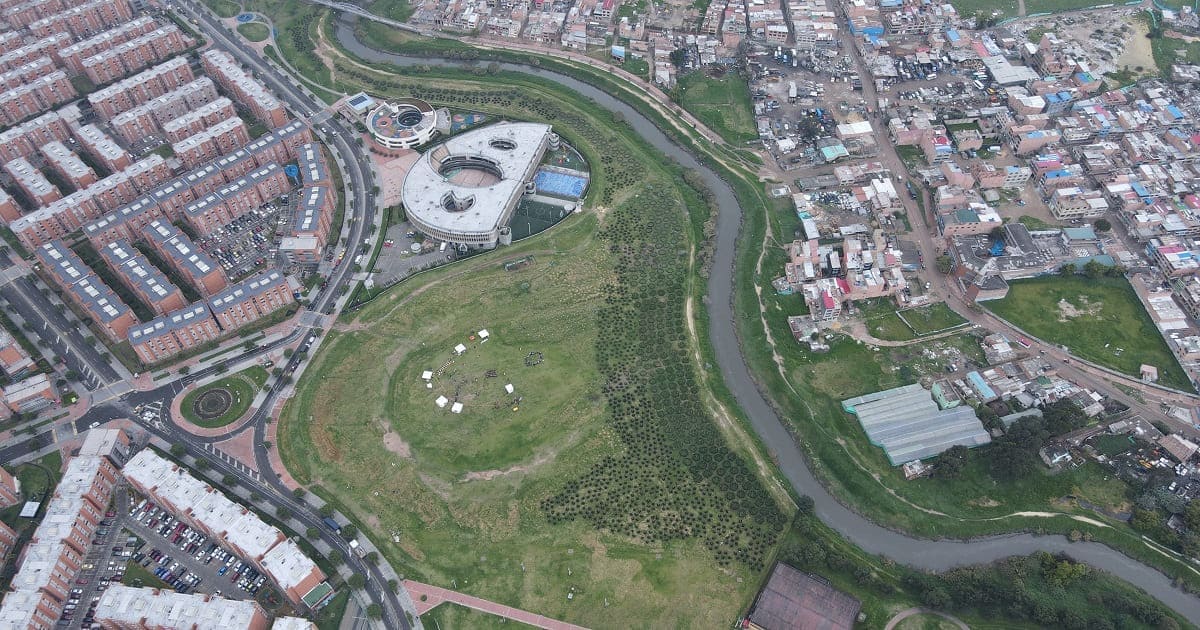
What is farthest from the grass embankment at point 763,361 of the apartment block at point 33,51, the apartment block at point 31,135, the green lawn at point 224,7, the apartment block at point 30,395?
the apartment block at point 30,395

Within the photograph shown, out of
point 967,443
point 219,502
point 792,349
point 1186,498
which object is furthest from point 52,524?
point 1186,498

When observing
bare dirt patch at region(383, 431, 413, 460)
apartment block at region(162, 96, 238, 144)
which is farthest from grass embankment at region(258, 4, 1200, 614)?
bare dirt patch at region(383, 431, 413, 460)

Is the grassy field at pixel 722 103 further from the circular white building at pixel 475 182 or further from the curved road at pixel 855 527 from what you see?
the circular white building at pixel 475 182

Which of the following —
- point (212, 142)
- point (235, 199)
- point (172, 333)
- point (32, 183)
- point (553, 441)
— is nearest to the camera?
point (553, 441)

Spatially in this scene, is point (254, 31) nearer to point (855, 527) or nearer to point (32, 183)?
point (32, 183)

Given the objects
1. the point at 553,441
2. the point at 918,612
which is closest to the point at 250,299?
the point at 553,441

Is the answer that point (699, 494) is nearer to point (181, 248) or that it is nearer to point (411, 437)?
point (411, 437)
